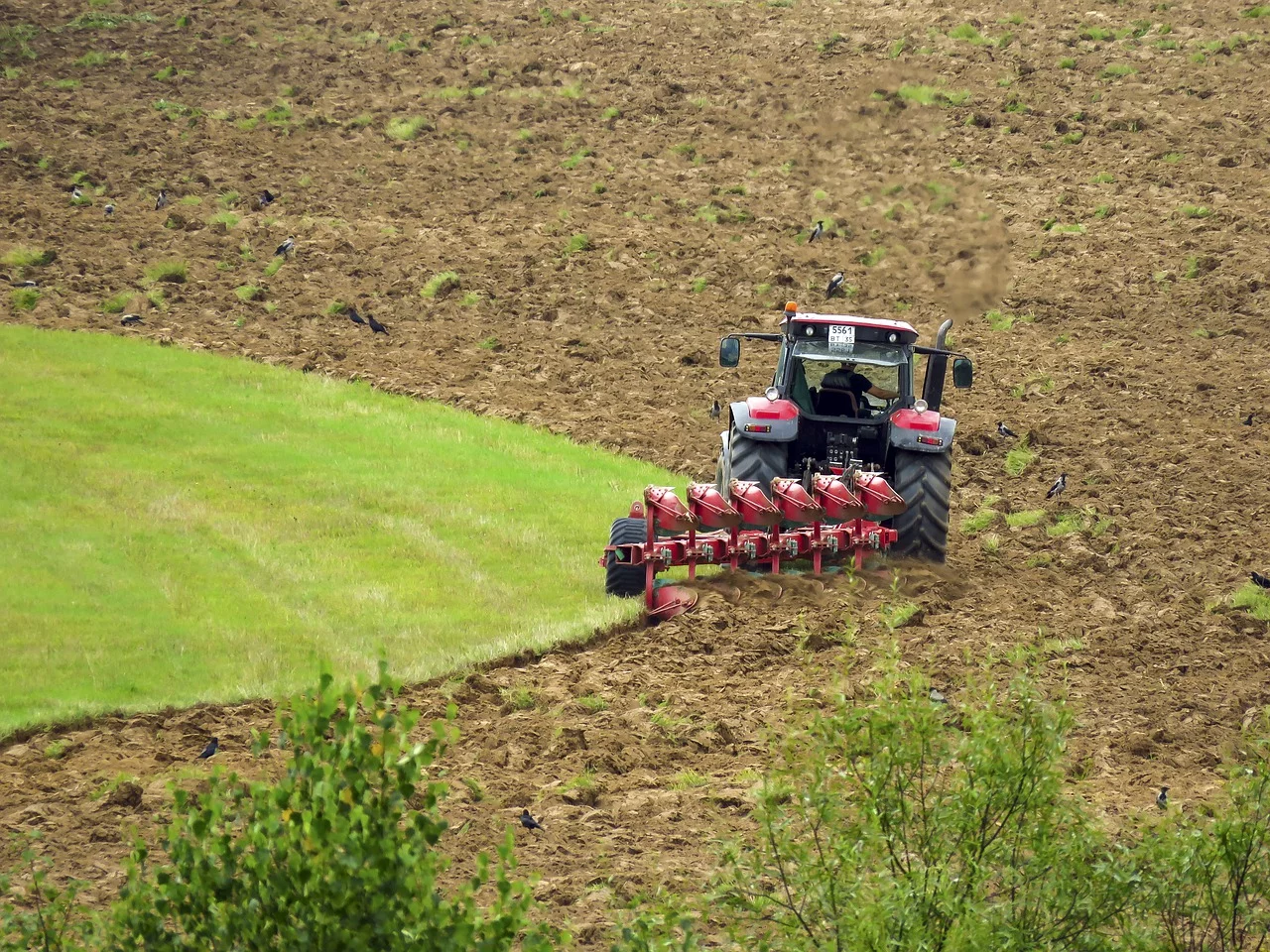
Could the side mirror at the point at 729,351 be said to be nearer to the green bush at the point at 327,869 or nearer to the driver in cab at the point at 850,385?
the driver in cab at the point at 850,385

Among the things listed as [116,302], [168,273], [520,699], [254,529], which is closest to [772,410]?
[520,699]

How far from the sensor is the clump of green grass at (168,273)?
2670 centimetres

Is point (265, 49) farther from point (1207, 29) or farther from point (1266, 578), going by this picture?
point (1266, 578)

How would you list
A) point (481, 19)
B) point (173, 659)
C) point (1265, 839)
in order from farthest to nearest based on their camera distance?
point (481, 19) → point (173, 659) → point (1265, 839)

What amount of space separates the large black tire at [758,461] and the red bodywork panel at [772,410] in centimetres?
28

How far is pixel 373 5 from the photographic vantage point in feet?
133

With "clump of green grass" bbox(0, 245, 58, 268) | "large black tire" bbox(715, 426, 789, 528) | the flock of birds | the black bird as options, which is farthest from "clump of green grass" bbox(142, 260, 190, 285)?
the black bird

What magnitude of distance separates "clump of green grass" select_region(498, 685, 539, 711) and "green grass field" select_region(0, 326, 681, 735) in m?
1.06

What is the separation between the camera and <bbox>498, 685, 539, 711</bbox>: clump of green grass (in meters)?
12.1

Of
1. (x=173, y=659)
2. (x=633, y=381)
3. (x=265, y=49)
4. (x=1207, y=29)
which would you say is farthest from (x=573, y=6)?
(x=173, y=659)

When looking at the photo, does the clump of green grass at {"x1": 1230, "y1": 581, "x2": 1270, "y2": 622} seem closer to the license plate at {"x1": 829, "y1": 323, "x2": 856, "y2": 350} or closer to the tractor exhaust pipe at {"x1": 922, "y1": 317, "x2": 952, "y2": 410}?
the tractor exhaust pipe at {"x1": 922, "y1": 317, "x2": 952, "y2": 410}

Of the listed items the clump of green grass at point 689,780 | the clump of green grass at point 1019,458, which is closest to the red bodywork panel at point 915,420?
the clump of green grass at point 1019,458

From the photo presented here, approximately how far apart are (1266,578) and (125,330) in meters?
17.5

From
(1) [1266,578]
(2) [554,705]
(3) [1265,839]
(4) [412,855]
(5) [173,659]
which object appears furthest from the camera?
(1) [1266,578]
